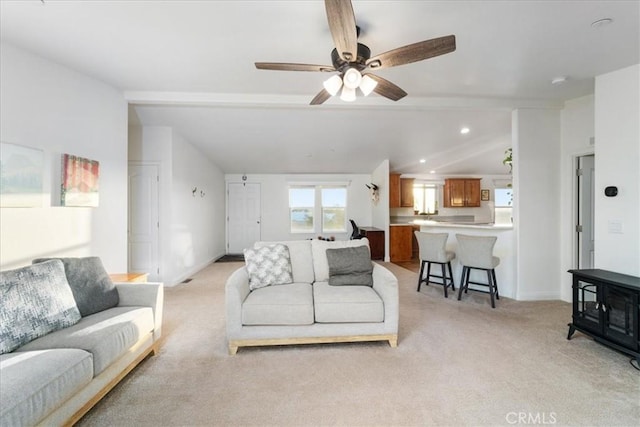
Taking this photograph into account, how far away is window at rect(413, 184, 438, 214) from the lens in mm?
7527

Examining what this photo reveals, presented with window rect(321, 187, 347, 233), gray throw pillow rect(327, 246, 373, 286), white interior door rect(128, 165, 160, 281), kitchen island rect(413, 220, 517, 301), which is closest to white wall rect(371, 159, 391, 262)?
window rect(321, 187, 347, 233)

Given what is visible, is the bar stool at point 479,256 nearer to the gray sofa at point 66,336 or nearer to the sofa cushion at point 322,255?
the sofa cushion at point 322,255

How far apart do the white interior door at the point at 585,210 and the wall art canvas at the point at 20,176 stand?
6.10 metres

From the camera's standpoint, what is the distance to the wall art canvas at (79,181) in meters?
2.68

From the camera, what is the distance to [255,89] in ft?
11.0

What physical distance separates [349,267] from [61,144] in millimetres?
3111

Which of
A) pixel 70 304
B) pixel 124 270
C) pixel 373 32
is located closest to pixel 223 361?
pixel 70 304

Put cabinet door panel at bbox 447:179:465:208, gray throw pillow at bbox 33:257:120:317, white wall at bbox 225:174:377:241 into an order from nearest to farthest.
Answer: gray throw pillow at bbox 33:257:120:317 < cabinet door panel at bbox 447:179:465:208 < white wall at bbox 225:174:377:241

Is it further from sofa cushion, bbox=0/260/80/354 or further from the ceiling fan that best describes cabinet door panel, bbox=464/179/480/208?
sofa cushion, bbox=0/260/80/354

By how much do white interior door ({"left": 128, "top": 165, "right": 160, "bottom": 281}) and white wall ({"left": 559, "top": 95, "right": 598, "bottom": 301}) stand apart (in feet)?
19.7

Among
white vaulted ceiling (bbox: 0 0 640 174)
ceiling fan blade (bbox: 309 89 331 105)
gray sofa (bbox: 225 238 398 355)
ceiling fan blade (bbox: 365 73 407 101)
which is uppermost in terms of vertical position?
white vaulted ceiling (bbox: 0 0 640 174)

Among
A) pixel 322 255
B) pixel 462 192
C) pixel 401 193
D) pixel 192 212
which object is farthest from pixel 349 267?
pixel 462 192

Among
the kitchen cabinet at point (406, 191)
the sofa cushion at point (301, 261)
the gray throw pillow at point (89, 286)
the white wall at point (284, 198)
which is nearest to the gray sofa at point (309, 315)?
Result: the sofa cushion at point (301, 261)

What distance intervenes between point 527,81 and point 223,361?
4266 millimetres
